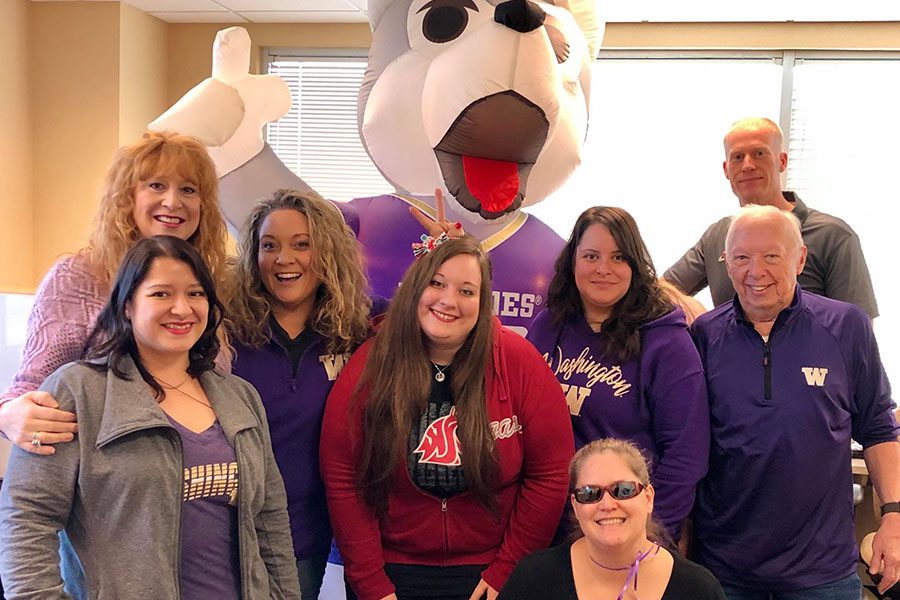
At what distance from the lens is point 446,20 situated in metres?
2.24

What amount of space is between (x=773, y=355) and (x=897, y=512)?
0.44 meters

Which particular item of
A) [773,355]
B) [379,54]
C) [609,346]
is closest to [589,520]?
[609,346]

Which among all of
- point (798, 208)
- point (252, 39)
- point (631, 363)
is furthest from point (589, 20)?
point (252, 39)

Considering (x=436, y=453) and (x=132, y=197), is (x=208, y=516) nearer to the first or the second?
(x=436, y=453)

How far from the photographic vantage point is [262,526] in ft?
5.23

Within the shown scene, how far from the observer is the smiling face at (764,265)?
186cm

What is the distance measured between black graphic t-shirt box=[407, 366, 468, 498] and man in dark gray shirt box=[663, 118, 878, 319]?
3.52 ft

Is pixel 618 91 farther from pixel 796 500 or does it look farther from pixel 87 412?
pixel 87 412

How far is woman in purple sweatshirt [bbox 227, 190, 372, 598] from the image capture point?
5.95 ft

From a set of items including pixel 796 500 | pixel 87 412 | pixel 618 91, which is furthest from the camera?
pixel 618 91

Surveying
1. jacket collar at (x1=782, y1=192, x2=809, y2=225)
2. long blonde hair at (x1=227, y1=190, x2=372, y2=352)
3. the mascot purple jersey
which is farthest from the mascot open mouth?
jacket collar at (x1=782, y1=192, x2=809, y2=225)

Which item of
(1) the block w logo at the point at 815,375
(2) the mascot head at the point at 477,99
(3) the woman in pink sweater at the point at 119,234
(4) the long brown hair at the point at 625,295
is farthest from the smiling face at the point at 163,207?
(1) the block w logo at the point at 815,375

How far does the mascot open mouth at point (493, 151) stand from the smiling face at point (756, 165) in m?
0.82

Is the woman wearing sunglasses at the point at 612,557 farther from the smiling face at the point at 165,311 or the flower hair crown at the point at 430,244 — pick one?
the smiling face at the point at 165,311
